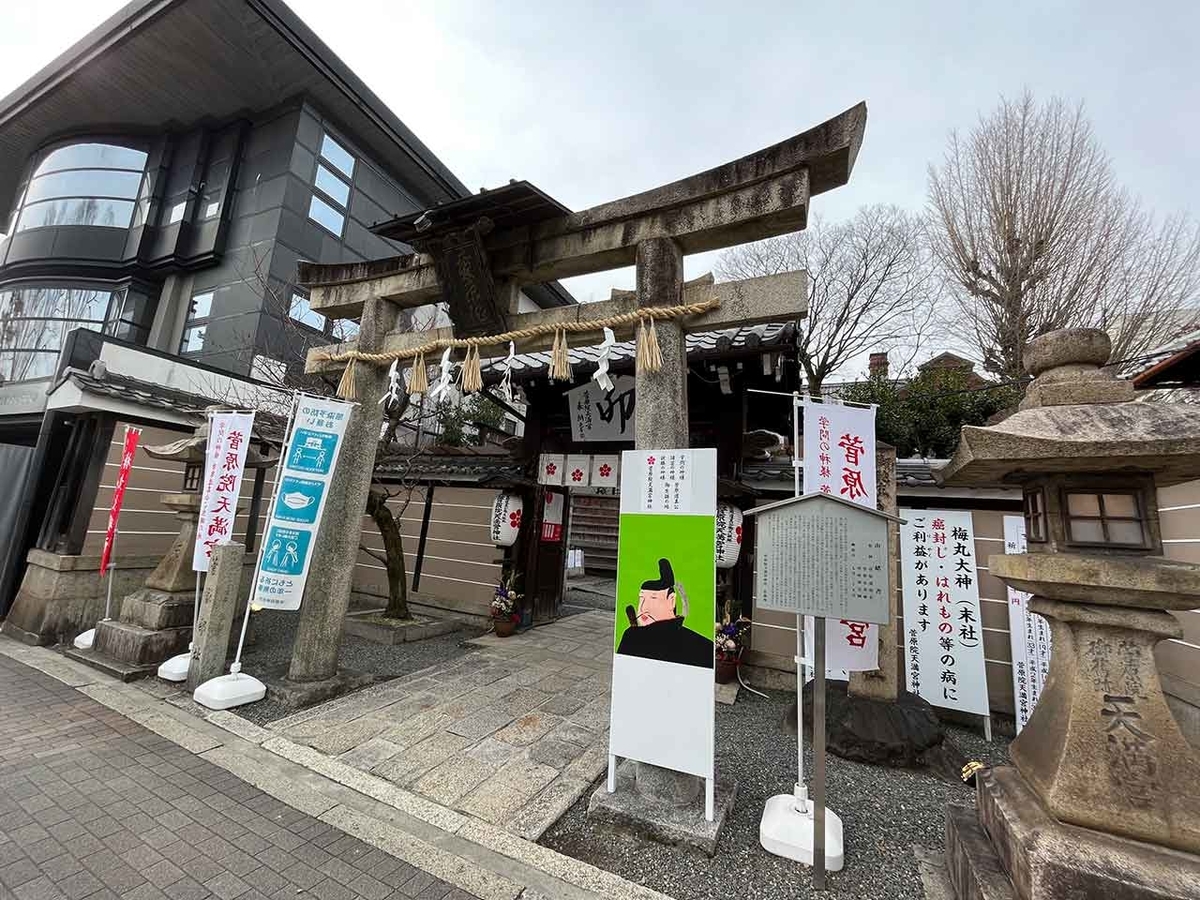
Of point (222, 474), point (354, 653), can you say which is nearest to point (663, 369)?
point (222, 474)

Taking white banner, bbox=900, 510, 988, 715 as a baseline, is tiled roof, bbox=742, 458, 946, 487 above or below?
above

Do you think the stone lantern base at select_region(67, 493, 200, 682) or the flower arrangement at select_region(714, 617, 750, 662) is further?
the flower arrangement at select_region(714, 617, 750, 662)

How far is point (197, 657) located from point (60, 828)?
7.70 ft

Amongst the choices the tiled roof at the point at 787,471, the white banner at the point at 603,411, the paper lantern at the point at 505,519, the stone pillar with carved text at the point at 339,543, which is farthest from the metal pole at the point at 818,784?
the paper lantern at the point at 505,519

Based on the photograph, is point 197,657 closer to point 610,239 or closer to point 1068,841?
point 610,239

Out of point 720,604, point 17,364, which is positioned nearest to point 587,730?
point 720,604

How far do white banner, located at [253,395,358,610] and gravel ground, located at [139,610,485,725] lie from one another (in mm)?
1334

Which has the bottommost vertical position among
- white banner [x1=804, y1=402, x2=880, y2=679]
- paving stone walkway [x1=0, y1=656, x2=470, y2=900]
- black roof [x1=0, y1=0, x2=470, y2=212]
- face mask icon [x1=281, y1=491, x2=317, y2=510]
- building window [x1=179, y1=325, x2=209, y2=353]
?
paving stone walkway [x1=0, y1=656, x2=470, y2=900]

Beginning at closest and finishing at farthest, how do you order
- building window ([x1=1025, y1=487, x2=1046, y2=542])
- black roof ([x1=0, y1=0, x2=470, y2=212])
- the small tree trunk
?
building window ([x1=1025, y1=487, x2=1046, y2=542])
the small tree trunk
black roof ([x1=0, y1=0, x2=470, y2=212])

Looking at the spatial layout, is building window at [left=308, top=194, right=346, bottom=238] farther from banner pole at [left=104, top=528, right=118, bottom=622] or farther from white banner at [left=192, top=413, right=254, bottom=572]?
white banner at [left=192, top=413, right=254, bottom=572]

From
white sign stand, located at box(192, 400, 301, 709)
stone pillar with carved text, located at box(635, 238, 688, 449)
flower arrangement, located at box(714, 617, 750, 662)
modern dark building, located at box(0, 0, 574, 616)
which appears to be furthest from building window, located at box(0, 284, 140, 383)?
flower arrangement, located at box(714, 617, 750, 662)

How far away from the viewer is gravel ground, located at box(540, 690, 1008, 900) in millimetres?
2785

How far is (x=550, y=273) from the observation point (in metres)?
5.05

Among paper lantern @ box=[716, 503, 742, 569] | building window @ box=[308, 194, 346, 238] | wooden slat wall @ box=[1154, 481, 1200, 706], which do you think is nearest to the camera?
wooden slat wall @ box=[1154, 481, 1200, 706]
